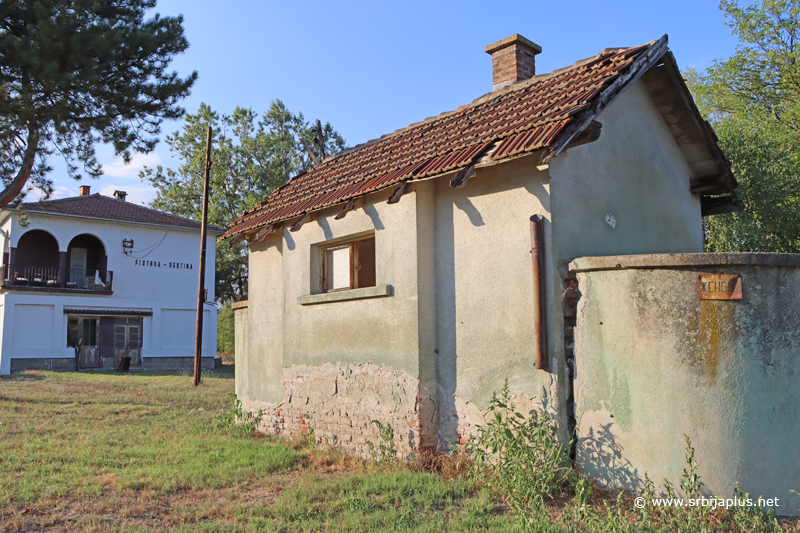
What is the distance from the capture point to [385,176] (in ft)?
25.5

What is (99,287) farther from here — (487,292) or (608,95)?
(608,95)

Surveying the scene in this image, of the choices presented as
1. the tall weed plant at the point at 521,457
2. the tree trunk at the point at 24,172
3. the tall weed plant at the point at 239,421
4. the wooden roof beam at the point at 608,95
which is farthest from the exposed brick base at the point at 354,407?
the tree trunk at the point at 24,172

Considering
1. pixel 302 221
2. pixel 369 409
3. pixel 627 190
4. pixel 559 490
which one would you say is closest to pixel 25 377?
pixel 302 221

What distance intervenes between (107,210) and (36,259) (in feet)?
12.9

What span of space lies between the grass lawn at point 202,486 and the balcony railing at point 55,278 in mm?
17657

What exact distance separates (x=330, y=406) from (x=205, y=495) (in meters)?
2.36

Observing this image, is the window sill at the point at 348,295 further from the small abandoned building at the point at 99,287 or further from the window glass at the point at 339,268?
the small abandoned building at the point at 99,287

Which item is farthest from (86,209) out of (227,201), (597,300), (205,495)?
(597,300)

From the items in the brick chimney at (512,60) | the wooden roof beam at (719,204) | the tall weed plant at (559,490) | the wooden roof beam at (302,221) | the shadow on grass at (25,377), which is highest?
the brick chimney at (512,60)

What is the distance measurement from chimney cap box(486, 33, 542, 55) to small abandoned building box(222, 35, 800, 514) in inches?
1.5

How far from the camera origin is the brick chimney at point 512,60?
9.83 meters

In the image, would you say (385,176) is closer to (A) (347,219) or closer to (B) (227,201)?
(A) (347,219)

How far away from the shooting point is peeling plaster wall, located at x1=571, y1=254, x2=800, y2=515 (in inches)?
206

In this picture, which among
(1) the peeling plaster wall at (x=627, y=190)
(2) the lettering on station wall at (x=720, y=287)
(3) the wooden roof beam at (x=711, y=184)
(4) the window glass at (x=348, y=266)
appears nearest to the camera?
(2) the lettering on station wall at (x=720, y=287)
